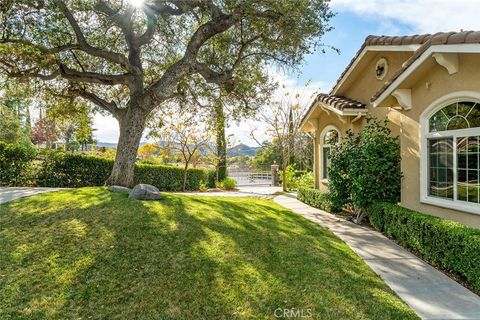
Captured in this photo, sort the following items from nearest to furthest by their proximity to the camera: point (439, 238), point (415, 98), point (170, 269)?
1. point (170, 269)
2. point (439, 238)
3. point (415, 98)

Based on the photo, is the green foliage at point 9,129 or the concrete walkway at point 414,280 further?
the green foliage at point 9,129

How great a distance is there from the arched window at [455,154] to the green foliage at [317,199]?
4.12 m

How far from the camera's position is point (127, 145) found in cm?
1139

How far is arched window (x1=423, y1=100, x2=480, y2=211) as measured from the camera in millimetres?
6242

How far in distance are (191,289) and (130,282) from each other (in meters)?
0.99

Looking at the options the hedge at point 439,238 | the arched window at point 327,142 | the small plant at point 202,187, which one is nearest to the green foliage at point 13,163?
the small plant at point 202,187

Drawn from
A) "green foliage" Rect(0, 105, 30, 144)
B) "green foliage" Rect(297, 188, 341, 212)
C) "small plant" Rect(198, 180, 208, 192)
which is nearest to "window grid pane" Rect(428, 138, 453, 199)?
"green foliage" Rect(297, 188, 341, 212)

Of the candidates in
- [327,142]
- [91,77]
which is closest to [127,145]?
[91,77]

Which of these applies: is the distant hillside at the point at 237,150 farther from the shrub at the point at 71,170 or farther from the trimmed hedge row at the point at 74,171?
the shrub at the point at 71,170

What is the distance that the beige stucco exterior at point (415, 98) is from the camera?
247 inches

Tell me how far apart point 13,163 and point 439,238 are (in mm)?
16594

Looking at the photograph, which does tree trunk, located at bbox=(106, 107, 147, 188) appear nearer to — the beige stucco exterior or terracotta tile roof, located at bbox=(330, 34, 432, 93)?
the beige stucco exterior

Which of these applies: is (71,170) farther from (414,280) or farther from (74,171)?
(414,280)

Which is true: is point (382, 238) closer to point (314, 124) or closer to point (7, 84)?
point (314, 124)
